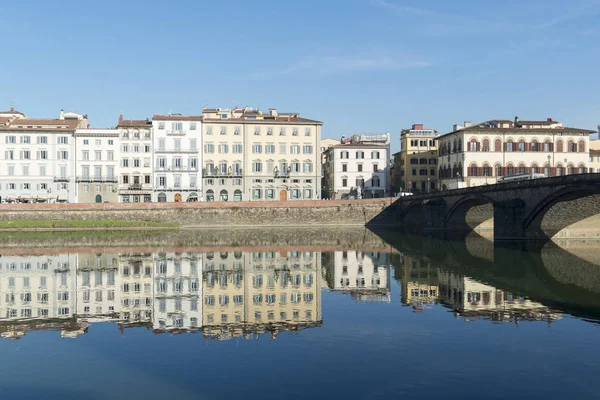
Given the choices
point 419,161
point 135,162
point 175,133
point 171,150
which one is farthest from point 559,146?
point 135,162

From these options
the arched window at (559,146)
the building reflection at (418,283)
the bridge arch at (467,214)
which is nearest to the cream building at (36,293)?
the building reflection at (418,283)

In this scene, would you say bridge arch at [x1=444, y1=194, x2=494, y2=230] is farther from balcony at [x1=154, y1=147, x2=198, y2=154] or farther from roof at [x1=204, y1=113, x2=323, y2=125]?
balcony at [x1=154, y1=147, x2=198, y2=154]

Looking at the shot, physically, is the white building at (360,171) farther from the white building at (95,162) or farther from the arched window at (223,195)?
the white building at (95,162)

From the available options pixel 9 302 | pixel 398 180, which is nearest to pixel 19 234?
pixel 9 302

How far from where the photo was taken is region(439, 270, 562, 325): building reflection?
24.8m

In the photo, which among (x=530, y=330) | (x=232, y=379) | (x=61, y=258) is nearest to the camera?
(x=232, y=379)

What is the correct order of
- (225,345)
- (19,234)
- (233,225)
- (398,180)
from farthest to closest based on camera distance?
(398,180) < (233,225) < (19,234) < (225,345)

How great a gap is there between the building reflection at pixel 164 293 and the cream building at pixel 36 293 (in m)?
0.04

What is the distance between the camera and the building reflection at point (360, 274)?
32.1m

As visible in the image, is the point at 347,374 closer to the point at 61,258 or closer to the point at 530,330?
the point at 530,330

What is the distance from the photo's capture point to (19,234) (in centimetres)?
7375

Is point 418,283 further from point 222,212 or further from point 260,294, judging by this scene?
point 222,212

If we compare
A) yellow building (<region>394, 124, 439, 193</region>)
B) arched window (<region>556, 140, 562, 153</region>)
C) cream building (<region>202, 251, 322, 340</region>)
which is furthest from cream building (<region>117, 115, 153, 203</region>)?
arched window (<region>556, 140, 562, 153</region>)

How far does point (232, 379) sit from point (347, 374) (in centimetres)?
337
